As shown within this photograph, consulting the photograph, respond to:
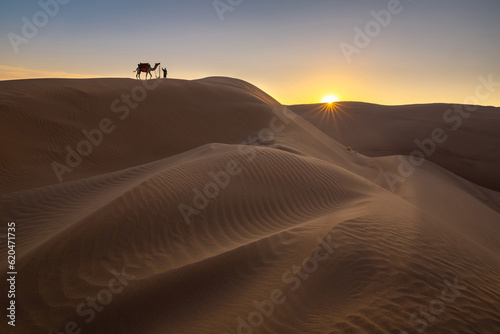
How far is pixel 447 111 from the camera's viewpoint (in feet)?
102

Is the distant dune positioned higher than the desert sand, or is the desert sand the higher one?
the distant dune

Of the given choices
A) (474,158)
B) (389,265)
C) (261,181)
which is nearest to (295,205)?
(261,181)

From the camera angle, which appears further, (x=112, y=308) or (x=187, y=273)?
(x=187, y=273)

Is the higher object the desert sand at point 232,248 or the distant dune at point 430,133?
the distant dune at point 430,133

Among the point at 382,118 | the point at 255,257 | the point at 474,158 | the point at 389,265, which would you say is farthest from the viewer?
the point at 382,118

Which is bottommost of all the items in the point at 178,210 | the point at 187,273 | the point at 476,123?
the point at 187,273

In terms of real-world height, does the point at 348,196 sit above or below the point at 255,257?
above

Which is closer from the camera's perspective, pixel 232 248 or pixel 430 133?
pixel 232 248

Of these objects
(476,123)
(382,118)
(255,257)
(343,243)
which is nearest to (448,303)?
(343,243)

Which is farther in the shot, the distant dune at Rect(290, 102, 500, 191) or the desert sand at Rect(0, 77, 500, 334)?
the distant dune at Rect(290, 102, 500, 191)

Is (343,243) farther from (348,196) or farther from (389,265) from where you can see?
(348,196)

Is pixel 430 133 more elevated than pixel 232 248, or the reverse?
pixel 430 133

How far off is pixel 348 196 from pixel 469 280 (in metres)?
3.44

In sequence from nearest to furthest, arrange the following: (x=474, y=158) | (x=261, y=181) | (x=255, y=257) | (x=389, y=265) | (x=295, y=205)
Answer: (x=389, y=265), (x=255, y=257), (x=295, y=205), (x=261, y=181), (x=474, y=158)
